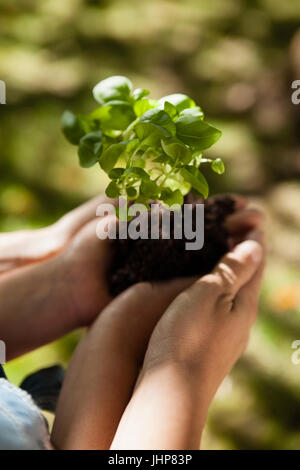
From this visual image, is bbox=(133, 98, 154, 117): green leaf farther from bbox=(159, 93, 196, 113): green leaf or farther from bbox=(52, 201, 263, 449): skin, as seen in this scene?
bbox=(52, 201, 263, 449): skin

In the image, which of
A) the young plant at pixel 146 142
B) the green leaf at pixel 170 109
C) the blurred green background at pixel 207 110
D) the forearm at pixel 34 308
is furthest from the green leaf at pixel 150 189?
the blurred green background at pixel 207 110

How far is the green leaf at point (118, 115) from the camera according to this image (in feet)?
3.01

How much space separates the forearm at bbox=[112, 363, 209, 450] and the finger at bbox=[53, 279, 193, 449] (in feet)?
0.32

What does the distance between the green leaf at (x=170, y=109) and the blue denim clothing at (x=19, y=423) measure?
441mm

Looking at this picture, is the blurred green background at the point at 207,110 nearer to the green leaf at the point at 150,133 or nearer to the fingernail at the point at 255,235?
the fingernail at the point at 255,235

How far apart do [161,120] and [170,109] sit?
0.13 feet

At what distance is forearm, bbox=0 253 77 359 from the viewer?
108 centimetres

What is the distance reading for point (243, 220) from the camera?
120 centimetres

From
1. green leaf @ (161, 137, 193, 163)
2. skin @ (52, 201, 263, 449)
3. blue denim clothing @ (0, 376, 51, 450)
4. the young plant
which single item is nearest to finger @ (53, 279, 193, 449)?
skin @ (52, 201, 263, 449)

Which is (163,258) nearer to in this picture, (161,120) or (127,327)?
(127,327)

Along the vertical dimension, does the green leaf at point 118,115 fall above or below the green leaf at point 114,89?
below

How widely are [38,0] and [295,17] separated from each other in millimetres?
1059

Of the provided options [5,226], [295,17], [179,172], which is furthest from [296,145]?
[179,172]
